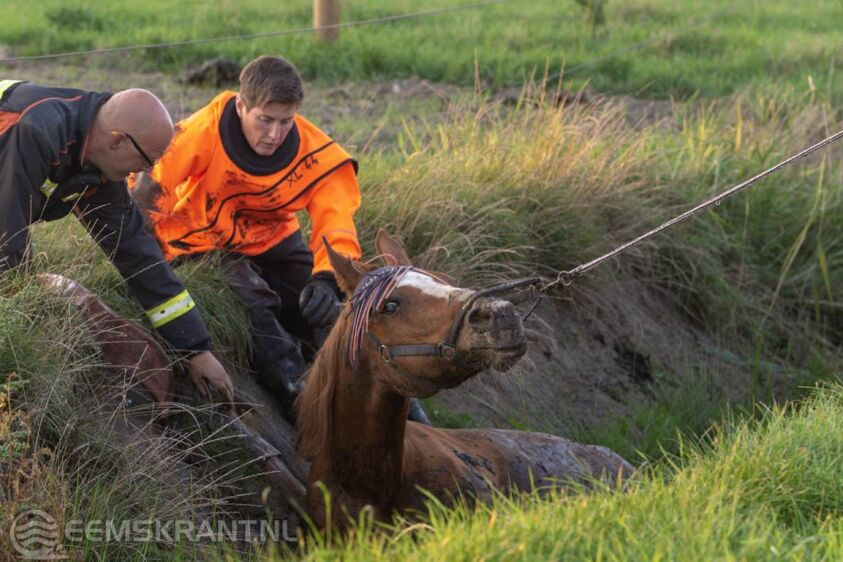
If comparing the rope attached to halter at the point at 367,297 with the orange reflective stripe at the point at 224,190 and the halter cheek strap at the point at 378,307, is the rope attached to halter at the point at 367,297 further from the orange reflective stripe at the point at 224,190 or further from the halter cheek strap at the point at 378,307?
the orange reflective stripe at the point at 224,190

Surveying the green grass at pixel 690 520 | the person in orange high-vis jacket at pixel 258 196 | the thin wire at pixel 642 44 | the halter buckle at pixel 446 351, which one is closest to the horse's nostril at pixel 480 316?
the halter buckle at pixel 446 351

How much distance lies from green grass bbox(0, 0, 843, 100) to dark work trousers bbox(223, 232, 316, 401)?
18.7 ft

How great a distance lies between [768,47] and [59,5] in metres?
8.40

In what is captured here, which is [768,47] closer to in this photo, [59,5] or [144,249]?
[59,5]

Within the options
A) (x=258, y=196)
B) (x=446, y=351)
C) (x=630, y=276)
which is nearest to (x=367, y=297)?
(x=446, y=351)

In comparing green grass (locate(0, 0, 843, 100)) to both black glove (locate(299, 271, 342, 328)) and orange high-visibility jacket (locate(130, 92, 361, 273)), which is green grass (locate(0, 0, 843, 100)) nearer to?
orange high-visibility jacket (locate(130, 92, 361, 273))

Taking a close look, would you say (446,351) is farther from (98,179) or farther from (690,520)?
(98,179)

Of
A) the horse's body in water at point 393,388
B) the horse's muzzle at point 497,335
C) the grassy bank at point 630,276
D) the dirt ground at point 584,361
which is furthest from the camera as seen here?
the dirt ground at point 584,361

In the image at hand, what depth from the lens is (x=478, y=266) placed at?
7812 mm

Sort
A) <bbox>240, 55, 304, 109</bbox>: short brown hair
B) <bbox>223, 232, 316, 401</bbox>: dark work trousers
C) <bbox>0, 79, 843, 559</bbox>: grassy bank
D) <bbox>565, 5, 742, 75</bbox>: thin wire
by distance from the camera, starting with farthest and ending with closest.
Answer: <bbox>565, 5, 742, 75</bbox>: thin wire
<bbox>223, 232, 316, 401</bbox>: dark work trousers
<bbox>240, 55, 304, 109</bbox>: short brown hair
<bbox>0, 79, 843, 559</bbox>: grassy bank

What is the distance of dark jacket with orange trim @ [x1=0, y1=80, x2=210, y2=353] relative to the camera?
5172 mm

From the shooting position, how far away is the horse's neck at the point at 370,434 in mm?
5039

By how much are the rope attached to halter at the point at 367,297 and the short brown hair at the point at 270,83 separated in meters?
1.31

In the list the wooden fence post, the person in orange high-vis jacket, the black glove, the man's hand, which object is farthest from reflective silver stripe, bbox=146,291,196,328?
the wooden fence post
